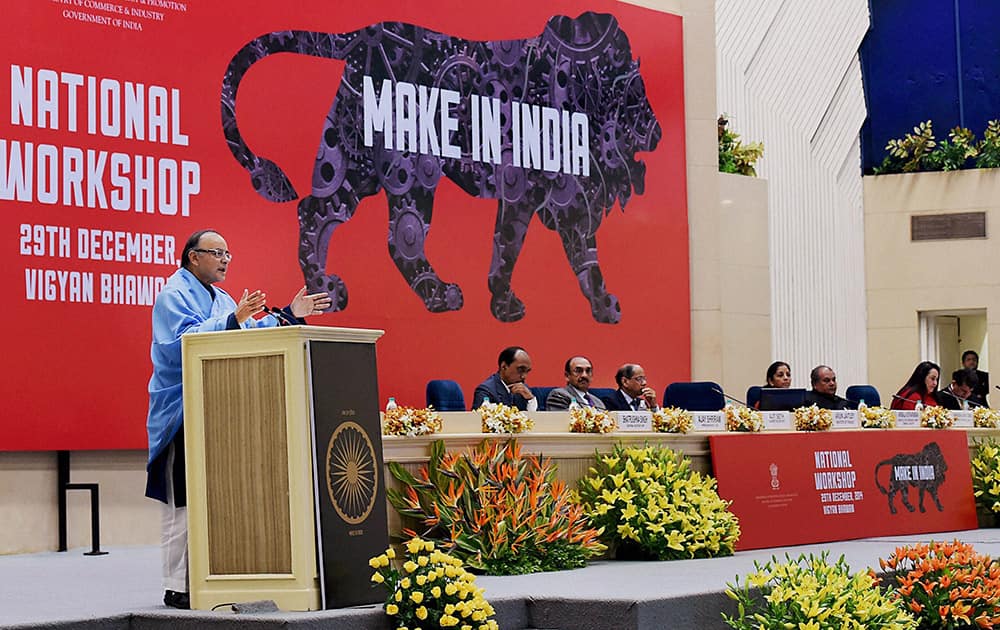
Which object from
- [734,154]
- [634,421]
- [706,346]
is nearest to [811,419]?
[634,421]

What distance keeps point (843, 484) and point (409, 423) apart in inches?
105

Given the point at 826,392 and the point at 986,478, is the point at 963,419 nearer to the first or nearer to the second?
the point at 986,478

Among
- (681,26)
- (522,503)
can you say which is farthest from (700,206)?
(522,503)

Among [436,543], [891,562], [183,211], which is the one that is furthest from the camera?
[183,211]

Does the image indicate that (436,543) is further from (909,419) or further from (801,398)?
(909,419)

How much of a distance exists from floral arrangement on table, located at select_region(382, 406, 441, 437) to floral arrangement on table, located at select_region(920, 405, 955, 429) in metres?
3.46

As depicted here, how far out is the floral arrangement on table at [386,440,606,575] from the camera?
5664 millimetres

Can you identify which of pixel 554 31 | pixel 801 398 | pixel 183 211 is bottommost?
pixel 801 398

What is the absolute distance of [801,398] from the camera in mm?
7719

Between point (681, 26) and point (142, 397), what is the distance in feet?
18.4

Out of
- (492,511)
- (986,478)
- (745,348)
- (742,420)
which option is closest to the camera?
(492,511)

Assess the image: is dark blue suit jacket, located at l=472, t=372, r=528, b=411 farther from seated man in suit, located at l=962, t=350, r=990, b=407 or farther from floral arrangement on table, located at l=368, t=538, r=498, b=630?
seated man in suit, located at l=962, t=350, r=990, b=407

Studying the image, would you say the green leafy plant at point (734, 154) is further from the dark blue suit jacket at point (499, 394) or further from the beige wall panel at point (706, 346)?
the dark blue suit jacket at point (499, 394)

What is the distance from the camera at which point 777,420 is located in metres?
7.32
